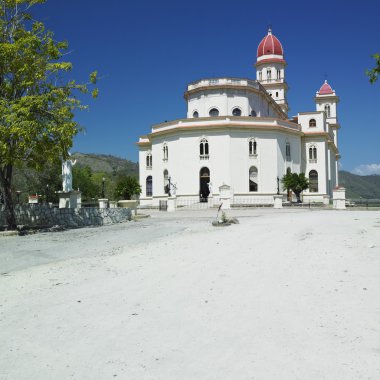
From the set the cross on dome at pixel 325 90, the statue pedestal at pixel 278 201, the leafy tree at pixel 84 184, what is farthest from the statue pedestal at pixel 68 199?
the cross on dome at pixel 325 90

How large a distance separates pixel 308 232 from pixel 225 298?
8.30 metres

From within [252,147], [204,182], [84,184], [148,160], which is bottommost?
[204,182]

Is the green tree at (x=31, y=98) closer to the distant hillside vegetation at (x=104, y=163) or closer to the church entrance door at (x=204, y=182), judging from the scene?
the church entrance door at (x=204, y=182)

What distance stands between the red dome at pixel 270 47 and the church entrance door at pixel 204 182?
1272 inches

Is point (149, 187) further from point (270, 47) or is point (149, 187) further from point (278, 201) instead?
point (270, 47)

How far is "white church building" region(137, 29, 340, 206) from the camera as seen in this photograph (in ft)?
140

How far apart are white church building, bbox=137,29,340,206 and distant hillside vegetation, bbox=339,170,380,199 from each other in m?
109

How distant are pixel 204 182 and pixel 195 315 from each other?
38.3 metres

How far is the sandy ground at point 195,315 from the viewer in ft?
12.9

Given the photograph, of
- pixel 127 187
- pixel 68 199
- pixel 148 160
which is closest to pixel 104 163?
pixel 148 160

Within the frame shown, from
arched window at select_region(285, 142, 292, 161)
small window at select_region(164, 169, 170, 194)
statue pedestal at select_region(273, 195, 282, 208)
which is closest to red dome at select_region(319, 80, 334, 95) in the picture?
arched window at select_region(285, 142, 292, 161)

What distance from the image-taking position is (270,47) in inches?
2633

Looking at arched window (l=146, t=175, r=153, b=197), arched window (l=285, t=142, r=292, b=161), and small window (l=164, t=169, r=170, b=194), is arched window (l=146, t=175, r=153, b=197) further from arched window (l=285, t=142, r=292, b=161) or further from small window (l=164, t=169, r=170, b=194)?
arched window (l=285, t=142, r=292, b=161)

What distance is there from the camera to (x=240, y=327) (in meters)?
4.88
